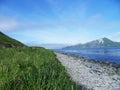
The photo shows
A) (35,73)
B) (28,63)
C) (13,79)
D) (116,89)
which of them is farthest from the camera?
(116,89)

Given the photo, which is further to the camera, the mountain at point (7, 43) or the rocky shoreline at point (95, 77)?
the mountain at point (7, 43)

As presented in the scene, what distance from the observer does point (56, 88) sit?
745 centimetres

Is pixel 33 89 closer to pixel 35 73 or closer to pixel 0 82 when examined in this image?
pixel 0 82

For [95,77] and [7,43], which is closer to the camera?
[95,77]

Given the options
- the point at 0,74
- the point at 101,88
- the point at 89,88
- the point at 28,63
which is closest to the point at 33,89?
the point at 0,74

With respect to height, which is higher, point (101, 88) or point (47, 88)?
point (47, 88)

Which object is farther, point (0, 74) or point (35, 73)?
point (35, 73)

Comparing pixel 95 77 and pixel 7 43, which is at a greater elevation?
pixel 7 43

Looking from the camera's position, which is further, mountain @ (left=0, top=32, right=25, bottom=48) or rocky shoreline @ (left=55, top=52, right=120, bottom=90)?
mountain @ (left=0, top=32, right=25, bottom=48)

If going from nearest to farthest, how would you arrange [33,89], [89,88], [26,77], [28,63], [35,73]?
1. [33,89]
2. [26,77]
3. [35,73]
4. [28,63]
5. [89,88]

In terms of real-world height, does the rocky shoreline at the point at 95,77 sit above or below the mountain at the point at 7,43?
below

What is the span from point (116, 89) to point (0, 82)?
12.9 meters

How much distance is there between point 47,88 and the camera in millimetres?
7438

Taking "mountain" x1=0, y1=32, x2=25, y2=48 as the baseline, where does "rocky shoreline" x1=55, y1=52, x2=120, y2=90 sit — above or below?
below
